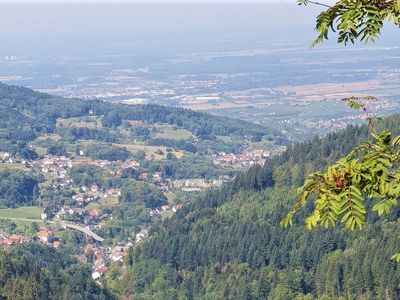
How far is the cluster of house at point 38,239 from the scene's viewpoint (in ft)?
237

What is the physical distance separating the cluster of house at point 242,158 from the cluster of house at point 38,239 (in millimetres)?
43441

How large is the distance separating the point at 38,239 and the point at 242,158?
52.0 metres

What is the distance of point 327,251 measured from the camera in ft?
187

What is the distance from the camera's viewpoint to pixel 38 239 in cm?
7638

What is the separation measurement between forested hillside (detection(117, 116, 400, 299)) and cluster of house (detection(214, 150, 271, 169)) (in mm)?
41777

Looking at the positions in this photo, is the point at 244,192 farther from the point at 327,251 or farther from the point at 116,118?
the point at 116,118

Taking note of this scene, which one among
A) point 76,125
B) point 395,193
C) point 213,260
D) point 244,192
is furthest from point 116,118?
point 395,193

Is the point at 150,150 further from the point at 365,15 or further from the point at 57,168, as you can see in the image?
the point at 365,15

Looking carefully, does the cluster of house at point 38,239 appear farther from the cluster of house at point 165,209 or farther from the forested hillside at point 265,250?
the cluster of house at point 165,209


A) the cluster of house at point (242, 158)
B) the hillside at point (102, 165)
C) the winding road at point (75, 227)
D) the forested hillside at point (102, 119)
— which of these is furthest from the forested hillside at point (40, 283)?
the forested hillside at point (102, 119)

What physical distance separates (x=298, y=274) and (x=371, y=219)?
536cm

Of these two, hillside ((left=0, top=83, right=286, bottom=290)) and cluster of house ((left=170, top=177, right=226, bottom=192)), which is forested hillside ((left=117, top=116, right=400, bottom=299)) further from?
cluster of house ((left=170, top=177, right=226, bottom=192))

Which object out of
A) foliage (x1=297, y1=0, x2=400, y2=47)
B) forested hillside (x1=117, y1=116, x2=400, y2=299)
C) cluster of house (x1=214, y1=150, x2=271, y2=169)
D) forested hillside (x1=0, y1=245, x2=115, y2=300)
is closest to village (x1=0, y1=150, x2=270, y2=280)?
cluster of house (x1=214, y1=150, x2=271, y2=169)

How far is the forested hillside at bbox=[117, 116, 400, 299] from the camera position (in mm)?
50531
